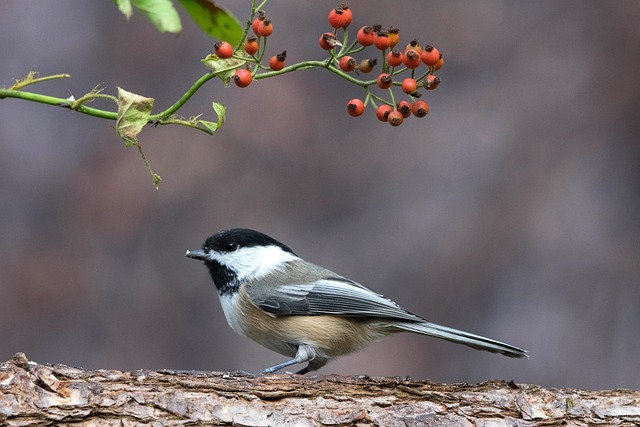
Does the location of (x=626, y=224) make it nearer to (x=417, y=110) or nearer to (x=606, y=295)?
(x=606, y=295)

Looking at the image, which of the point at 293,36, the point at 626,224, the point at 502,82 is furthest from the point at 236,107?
the point at 626,224

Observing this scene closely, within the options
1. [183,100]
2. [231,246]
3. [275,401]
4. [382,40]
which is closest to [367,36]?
[382,40]

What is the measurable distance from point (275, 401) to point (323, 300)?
563 millimetres

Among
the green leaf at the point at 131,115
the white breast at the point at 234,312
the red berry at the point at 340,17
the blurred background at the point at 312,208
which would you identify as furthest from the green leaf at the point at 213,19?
the blurred background at the point at 312,208

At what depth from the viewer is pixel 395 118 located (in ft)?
5.64

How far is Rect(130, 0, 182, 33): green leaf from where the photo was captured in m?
1.04

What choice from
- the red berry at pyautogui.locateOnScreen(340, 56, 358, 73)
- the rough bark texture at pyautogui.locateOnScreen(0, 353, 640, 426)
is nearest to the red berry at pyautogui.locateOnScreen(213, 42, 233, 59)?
the red berry at pyautogui.locateOnScreen(340, 56, 358, 73)

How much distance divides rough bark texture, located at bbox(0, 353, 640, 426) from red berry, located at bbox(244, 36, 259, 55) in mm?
746

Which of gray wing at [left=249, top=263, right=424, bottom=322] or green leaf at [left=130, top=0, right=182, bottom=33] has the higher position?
gray wing at [left=249, top=263, right=424, bottom=322]

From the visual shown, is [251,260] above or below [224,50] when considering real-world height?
above

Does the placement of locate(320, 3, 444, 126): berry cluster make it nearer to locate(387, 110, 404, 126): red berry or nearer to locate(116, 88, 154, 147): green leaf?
locate(387, 110, 404, 126): red berry

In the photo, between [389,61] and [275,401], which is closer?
[389,61]

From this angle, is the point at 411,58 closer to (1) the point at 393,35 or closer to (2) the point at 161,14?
(1) the point at 393,35

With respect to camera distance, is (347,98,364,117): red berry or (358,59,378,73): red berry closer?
(358,59,378,73): red berry
